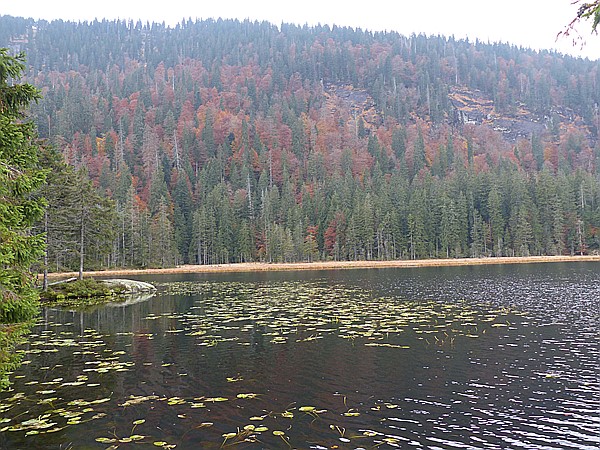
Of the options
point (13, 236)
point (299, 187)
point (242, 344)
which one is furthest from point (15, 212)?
point (299, 187)

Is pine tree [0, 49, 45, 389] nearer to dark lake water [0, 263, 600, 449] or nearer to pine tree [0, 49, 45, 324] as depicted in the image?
pine tree [0, 49, 45, 324]

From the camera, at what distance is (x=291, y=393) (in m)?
13.1

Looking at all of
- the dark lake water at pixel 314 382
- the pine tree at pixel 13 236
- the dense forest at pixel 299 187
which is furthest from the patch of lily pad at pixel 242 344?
the dense forest at pixel 299 187

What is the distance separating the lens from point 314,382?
14055mm

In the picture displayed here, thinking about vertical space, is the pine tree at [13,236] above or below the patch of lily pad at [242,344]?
above

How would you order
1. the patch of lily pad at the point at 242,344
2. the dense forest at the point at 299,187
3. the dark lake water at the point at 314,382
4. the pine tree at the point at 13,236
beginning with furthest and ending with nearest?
the dense forest at the point at 299,187
the patch of lily pad at the point at 242,344
the dark lake water at the point at 314,382
the pine tree at the point at 13,236

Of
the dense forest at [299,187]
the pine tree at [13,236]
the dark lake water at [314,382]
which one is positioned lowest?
the dark lake water at [314,382]

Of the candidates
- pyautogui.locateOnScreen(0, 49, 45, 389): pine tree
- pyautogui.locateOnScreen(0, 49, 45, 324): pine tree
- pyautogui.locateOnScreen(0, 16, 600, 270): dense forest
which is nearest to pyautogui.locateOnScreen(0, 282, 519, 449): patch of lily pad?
pyautogui.locateOnScreen(0, 49, 45, 389): pine tree

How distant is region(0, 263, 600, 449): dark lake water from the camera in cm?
1014

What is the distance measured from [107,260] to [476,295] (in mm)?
78264

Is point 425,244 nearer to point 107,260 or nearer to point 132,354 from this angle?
point 107,260

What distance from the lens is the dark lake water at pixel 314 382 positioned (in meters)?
10.1

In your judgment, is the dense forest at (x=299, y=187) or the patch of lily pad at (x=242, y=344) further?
the dense forest at (x=299, y=187)

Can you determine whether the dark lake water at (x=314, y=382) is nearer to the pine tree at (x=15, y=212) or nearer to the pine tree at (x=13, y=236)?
the pine tree at (x=13, y=236)
